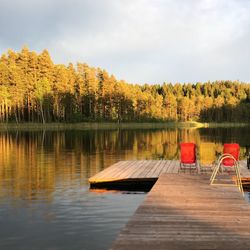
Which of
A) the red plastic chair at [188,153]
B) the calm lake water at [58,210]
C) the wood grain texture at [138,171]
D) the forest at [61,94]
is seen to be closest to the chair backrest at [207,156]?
the wood grain texture at [138,171]

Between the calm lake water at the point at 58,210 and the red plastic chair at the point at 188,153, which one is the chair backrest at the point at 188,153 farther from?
the calm lake water at the point at 58,210

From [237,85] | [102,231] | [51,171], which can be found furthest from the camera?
[237,85]

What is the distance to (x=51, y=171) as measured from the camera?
19.0 metres

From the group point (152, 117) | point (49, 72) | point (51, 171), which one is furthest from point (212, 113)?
point (51, 171)

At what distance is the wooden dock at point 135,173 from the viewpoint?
14328 mm

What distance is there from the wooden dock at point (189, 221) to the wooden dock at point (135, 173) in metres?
3.56

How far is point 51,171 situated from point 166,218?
12.4m

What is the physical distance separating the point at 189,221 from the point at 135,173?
827 cm

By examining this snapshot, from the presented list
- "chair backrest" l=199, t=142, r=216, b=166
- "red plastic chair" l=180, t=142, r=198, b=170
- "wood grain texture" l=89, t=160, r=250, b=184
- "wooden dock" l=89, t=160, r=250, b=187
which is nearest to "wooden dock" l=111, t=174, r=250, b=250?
"red plastic chair" l=180, t=142, r=198, b=170

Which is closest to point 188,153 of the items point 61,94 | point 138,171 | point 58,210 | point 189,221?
point 138,171

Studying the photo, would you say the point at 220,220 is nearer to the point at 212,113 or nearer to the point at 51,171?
the point at 51,171

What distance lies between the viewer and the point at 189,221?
7156 mm

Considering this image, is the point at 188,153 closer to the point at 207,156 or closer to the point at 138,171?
the point at 138,171

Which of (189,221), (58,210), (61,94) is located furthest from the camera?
(61,94)
